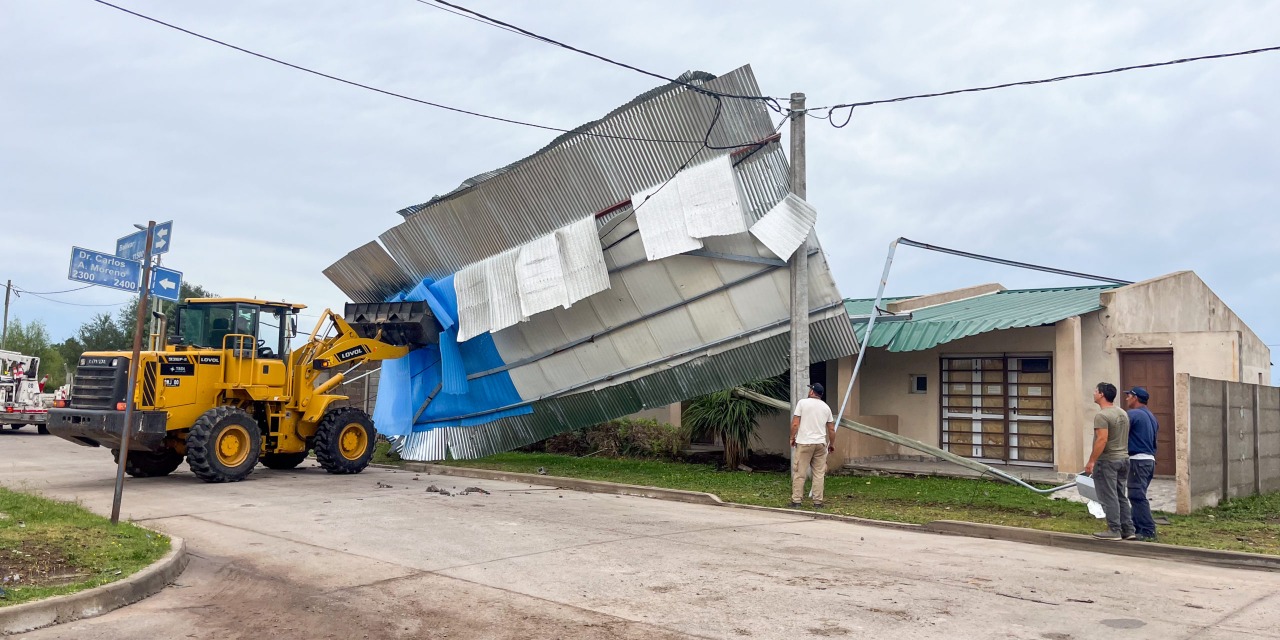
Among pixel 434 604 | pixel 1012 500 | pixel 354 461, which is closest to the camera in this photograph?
pixel 434 604

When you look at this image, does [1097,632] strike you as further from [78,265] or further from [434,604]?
[78,265]

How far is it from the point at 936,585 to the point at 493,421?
12.3 meters

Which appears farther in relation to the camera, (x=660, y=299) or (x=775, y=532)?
(x=660, y=299)

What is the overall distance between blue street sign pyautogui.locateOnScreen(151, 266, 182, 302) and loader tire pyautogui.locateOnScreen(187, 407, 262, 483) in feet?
18.3

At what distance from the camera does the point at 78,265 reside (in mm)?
8711

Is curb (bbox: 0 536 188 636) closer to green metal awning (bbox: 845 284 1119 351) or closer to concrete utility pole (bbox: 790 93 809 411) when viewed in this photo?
concrete utility pole (bbox: 790 93 809 411)

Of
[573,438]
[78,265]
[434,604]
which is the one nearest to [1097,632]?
[434,604]

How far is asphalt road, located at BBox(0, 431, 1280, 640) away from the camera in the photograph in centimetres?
617

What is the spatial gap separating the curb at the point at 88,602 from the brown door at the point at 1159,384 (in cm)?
1479

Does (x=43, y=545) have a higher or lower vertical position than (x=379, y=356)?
lower

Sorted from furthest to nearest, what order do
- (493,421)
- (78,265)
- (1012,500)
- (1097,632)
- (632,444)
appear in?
(632,444) → (493,421) → (1012,500) → (78,265) → (1097,632)

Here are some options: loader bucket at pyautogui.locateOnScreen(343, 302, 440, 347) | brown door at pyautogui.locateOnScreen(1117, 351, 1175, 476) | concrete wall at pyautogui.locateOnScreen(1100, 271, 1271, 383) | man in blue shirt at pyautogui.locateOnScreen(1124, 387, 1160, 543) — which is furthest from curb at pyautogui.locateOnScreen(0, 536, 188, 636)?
brown door at pyautogui.locateOnScreen(1117, 351, 1175, 476)

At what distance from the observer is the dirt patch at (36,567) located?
6.83 meters

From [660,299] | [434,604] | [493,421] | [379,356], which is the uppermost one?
[660,299]
